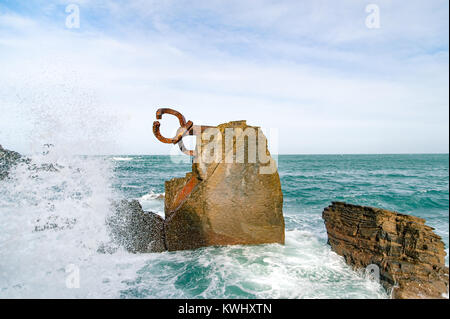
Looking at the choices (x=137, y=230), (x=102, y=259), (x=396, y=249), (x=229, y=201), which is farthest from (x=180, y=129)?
(x=396, y=249)

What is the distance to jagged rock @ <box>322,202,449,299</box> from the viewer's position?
3.07 meters

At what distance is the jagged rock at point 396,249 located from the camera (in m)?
3.07

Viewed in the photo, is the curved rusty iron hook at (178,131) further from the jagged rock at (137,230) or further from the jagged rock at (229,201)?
the jagged rock at (137,230)

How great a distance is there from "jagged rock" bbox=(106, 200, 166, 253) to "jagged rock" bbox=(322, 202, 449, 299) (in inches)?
131

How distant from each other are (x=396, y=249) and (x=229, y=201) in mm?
2575

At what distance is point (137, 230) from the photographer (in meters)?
4.89

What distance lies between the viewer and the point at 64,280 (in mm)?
3447

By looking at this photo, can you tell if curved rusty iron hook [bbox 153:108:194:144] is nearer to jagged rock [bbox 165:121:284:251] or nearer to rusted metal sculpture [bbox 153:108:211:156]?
rusted metal sculpture [bbox 153:108:211:156]

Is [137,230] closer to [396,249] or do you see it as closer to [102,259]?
[102,259]
